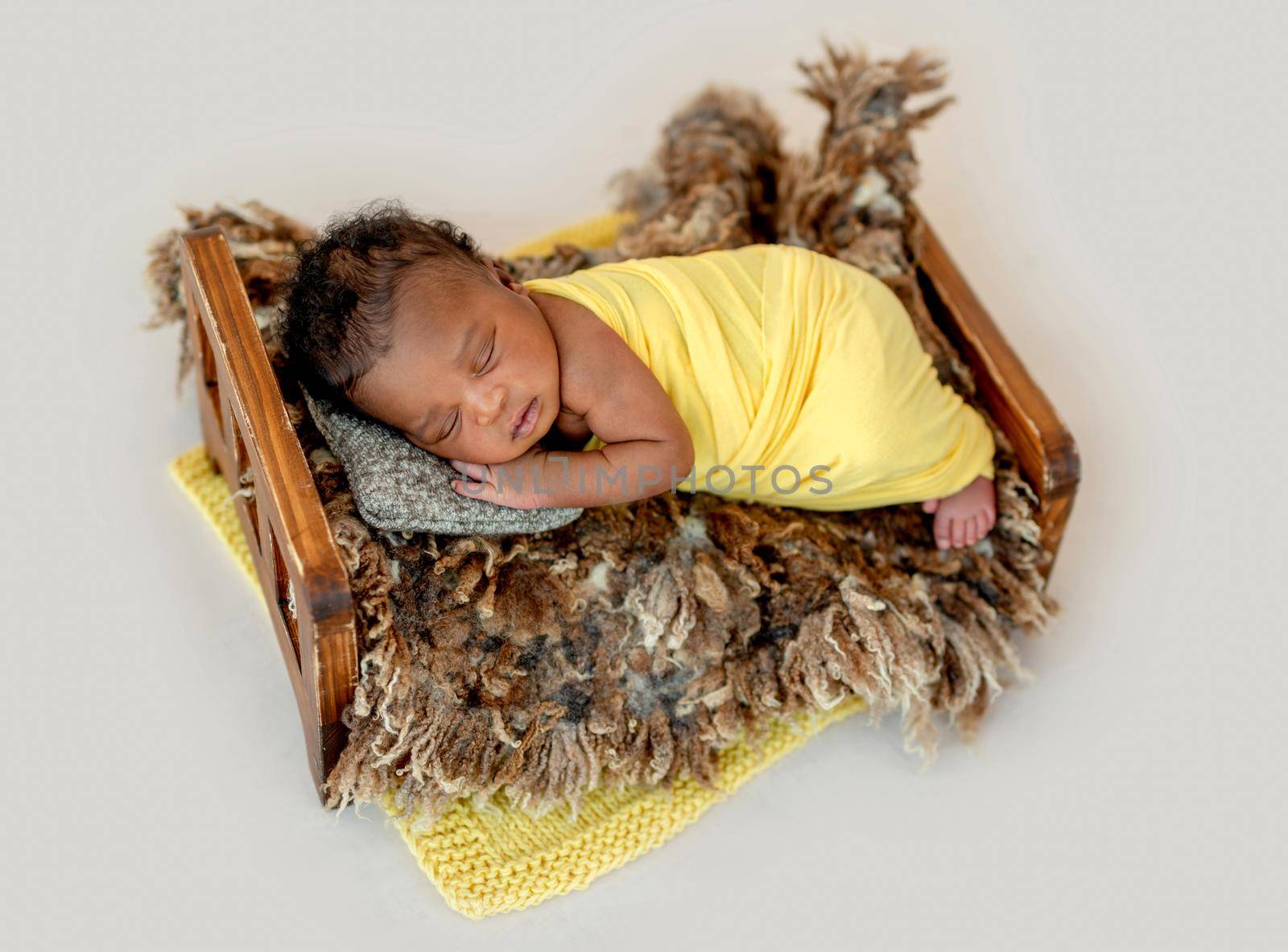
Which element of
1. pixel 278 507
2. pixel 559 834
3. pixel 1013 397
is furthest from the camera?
pixel 1013 397

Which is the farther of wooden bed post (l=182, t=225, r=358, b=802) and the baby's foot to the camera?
the baby's foot

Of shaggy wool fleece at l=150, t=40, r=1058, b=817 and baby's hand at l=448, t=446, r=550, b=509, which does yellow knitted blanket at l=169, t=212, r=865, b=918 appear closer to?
shaggy wool fleece at l=150, t=40, r=1058, b=817

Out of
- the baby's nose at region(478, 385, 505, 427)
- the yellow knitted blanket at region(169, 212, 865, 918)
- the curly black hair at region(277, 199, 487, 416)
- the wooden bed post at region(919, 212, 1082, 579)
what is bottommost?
the yellow knitted blanket at region(169, 212, 865, 918)

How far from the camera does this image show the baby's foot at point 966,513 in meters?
1.60

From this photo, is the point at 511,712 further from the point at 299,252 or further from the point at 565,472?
the point at 299,252

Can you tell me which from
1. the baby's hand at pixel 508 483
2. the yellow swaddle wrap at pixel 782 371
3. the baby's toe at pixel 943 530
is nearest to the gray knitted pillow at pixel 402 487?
the baby's hand at pixel 508 483

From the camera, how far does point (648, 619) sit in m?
1.44

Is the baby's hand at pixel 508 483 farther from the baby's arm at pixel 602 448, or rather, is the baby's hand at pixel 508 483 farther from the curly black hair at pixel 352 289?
the curly black hair at pixel 352 289

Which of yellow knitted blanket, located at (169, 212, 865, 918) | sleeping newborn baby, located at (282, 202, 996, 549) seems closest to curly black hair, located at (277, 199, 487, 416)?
sleeping newborn baby, located at (282, 202, 996, 549)

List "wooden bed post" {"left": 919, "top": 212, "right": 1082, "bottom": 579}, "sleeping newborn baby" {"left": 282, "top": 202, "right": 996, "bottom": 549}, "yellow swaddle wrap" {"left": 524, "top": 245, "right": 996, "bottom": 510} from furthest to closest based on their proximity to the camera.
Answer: "wooden bed post" {"left": 919, "top": 212, "right": 1082, "bottom": 579} → "yellow swaddle wrap" {"left": 524, "top": 245, "right": 996, "bottom": 510} → "sleeping newborn baby" {"left": 282, "top": 202, "right": 996, "bottom": 549}

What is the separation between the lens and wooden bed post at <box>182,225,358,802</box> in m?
1.21

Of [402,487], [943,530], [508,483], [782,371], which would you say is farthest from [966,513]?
[402,487]

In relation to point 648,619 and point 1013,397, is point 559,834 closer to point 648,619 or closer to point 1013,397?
point 648,619

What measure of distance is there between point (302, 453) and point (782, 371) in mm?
504
